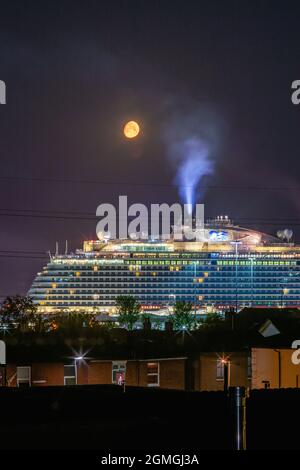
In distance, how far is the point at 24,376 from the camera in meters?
34.2

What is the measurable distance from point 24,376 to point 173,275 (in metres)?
113

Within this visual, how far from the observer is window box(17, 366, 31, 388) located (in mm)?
34094

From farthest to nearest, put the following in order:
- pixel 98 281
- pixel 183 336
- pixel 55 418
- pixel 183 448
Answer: pixel 98 281, pixel 183 336, pixel 55 418, pixel 183 448

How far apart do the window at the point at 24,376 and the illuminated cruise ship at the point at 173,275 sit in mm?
105158

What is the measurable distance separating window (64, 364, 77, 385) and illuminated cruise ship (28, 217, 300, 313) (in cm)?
10450

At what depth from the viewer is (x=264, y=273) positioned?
486ft

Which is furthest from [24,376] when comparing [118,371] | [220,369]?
[220,369]

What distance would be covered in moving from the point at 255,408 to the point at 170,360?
624 inches

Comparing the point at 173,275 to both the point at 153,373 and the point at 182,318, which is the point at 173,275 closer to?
the point at 182,318

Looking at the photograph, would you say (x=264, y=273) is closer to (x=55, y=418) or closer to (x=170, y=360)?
(x=170, y=360)

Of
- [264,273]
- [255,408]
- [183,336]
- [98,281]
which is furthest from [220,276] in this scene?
[255,408]

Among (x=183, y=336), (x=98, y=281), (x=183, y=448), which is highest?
(x=98, y=281)

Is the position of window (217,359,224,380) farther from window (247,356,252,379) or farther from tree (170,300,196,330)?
tree (170,300,196,330)

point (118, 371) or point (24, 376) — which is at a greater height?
point (118, 371)
